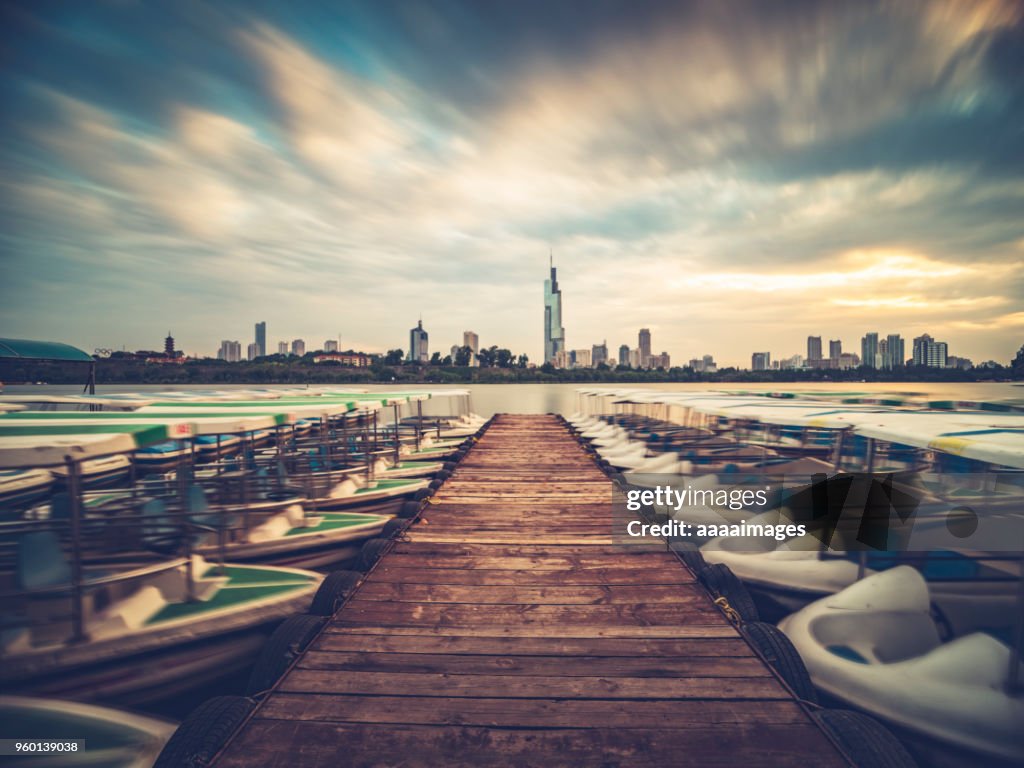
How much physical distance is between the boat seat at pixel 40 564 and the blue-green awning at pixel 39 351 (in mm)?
18952

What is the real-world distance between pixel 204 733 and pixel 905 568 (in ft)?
25.9

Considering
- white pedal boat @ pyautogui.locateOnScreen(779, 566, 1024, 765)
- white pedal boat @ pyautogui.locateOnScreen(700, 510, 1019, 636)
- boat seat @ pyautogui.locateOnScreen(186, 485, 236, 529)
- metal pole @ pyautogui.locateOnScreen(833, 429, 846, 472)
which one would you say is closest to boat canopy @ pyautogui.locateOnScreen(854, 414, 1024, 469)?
white pedal boat @ pyautogui.locateOnScreen(779, 566, 1024, 765)

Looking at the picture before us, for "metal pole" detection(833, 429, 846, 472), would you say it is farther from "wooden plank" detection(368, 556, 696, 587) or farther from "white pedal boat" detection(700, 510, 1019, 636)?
"wooden plank" detection(368, 556, 696, 587)

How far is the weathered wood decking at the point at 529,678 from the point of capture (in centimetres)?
370

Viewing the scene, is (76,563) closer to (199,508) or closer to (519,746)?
(199,508)

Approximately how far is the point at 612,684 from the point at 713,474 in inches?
395

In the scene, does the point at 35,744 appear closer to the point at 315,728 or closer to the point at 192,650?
the point at 192,650

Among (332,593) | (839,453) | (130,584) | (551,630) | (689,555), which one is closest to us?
(551,630)

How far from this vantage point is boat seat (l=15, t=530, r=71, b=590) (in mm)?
5474

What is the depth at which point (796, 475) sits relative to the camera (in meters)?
12.2

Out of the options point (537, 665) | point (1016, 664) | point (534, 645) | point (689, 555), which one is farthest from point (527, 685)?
point (1016, 664)

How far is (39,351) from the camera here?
70.8 ft

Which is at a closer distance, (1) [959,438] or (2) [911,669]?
(2) [911,669]

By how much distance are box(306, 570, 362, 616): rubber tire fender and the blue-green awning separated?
68.7 feet
